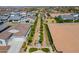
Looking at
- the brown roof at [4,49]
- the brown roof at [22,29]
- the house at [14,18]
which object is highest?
the house at [14,18]

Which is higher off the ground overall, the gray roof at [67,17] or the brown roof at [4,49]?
the gray roof at [67,17]

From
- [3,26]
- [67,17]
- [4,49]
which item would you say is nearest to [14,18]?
[3,26]

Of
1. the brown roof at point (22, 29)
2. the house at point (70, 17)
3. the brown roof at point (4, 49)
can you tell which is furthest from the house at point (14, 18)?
the house at point (70, 17)

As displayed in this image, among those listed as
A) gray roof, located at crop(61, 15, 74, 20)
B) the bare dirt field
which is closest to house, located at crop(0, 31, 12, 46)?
the bare dirt field

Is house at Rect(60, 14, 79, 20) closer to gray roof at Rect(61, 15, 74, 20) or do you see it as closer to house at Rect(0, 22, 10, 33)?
gray roof at Rect(61, 15, 74, 20)

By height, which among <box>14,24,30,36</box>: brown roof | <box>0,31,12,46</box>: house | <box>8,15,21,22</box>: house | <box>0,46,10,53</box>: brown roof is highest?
<box>8,15,21,22</box>: house

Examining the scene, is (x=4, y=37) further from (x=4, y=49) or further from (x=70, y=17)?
(x=70, y=17)

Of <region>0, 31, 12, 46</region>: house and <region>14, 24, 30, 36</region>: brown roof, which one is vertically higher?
<region>14, 24, 30, 36</region>: brown roof

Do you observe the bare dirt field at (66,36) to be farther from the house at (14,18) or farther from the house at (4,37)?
the house at (4,37)
